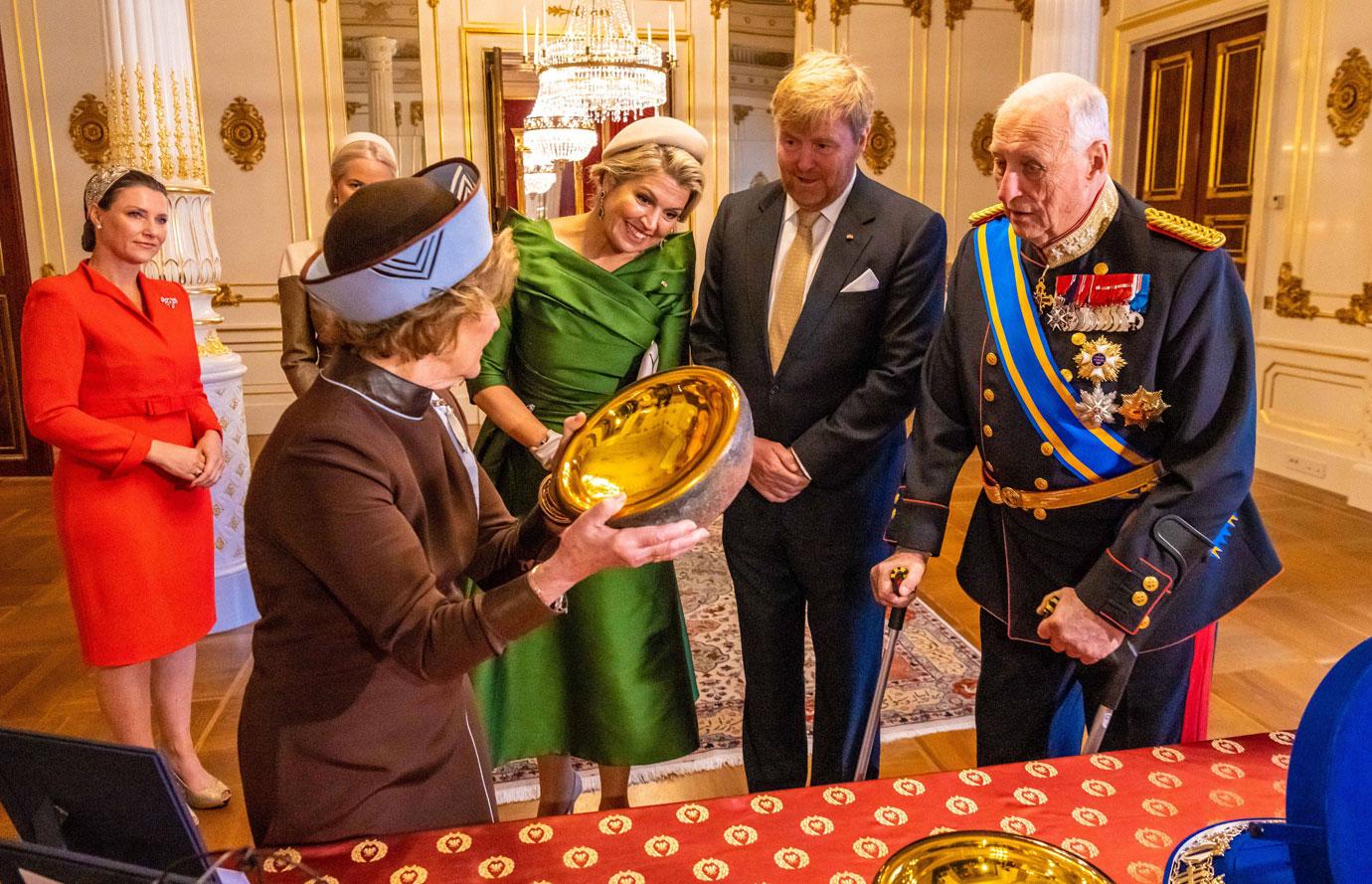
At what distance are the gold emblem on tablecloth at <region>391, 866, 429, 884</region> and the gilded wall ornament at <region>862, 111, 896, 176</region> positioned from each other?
25.4 ft

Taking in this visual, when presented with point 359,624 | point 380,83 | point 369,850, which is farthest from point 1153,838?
point 380,83

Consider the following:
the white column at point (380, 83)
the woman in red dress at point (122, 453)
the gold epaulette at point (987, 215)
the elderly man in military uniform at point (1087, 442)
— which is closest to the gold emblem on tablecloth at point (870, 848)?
the elderly man in military uniform at point (1087, 442)

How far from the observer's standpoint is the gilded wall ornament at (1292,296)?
5.86 m

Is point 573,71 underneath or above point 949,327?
above

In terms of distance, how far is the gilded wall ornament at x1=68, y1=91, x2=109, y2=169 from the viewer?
6.49 metres

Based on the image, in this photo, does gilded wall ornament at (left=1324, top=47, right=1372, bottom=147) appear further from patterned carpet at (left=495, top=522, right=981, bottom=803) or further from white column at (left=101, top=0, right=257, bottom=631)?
white column at (left=101, top=0, right=257, bottom=631)

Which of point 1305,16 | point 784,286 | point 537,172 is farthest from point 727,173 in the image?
point 784,286

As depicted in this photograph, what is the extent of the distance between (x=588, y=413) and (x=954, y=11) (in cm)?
739

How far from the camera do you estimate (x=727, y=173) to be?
7.97 m

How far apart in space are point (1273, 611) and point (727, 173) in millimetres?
5380

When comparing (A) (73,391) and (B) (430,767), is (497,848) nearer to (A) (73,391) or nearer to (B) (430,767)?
(B) (430,767)

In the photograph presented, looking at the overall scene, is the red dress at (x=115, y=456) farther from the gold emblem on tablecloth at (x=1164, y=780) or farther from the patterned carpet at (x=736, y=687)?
the gold emblem on tablecloth at (x=1164, y=780)

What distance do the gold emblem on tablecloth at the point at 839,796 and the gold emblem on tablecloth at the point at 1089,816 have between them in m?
0.23

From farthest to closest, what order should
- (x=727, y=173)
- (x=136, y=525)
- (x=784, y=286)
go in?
(x=727, y=173), (x=136, y=525), (x=784, y=286)
